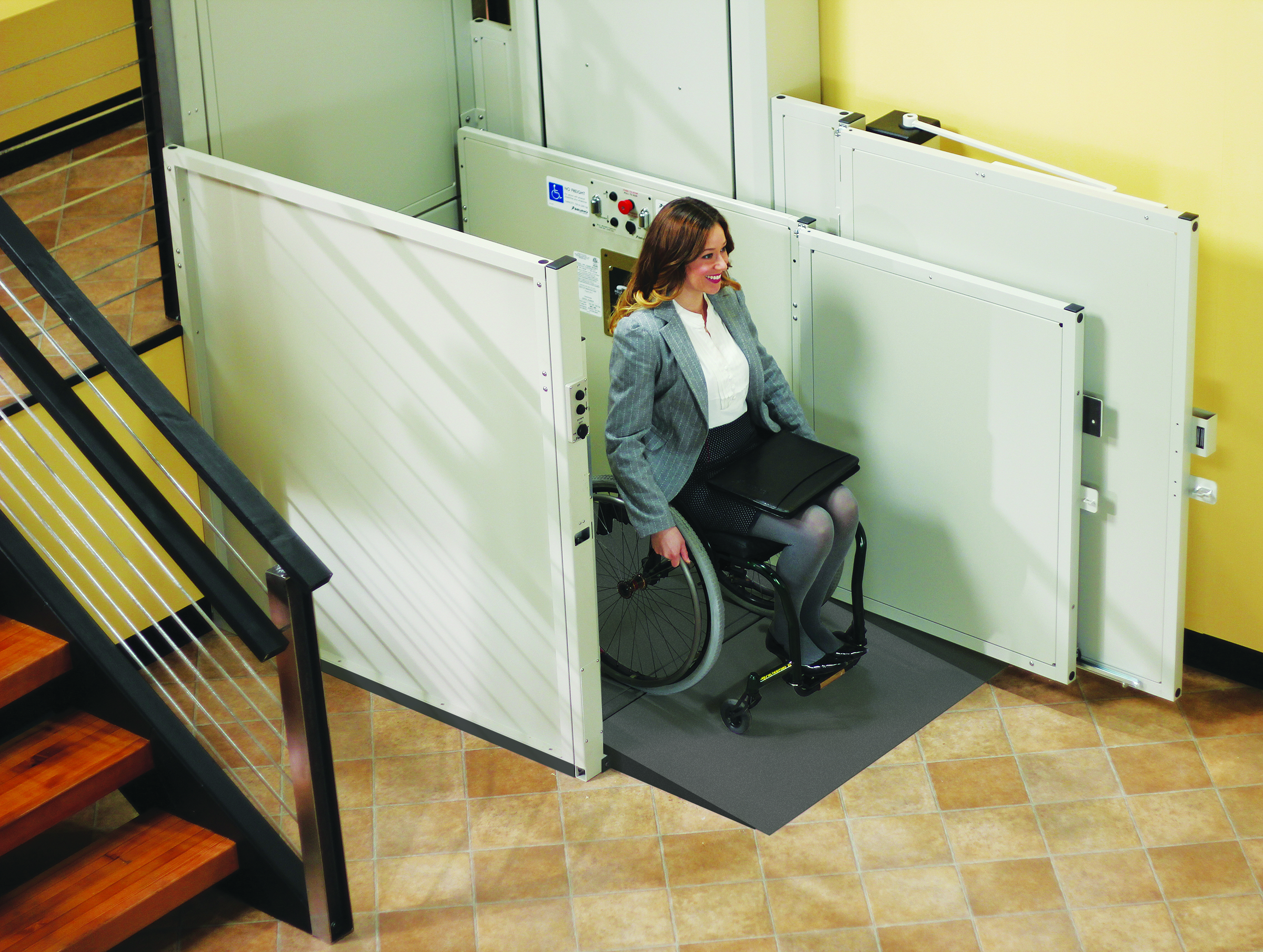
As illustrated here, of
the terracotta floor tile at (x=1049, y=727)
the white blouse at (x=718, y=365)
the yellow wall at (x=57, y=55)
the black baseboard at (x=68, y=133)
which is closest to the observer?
the white blouse at (x=718, y=365)

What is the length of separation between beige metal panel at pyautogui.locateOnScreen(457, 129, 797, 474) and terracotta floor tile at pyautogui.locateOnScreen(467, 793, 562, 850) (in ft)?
4.35

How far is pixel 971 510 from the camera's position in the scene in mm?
4090

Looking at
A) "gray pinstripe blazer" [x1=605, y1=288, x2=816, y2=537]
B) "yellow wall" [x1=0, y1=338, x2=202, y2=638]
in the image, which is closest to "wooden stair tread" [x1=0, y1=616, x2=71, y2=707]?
"yellow wall" [x1=0, y1=338, x2=202, y2=638]

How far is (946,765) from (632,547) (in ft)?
4.04

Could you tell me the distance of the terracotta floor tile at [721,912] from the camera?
3408mm

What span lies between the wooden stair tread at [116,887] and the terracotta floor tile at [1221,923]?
214 centimetres

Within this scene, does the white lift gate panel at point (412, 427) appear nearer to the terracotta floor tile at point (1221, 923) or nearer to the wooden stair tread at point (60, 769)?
the wooden stair tread at point (60, 769)

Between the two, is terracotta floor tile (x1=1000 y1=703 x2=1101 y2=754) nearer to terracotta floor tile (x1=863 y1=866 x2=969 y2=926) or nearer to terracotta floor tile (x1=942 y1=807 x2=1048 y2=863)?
terracotta floor tile (x1=942 y1=807 x2=1048 y2=863)

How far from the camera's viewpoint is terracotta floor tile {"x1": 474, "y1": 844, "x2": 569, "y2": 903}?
355cm

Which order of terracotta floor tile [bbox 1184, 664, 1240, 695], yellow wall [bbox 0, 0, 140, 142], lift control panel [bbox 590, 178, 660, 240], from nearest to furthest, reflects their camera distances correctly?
terracotta floor tile [bbox 1184, 664, 1240, 695]
lift control panel [bbox 590, 178, 660, 240]
yellow wall [bbox 0, 0, 140, 142]

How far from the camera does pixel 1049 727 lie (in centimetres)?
404

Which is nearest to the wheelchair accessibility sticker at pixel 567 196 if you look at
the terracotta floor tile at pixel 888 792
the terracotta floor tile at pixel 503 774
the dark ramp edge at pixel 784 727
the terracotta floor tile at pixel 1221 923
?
the dark ramp edge at pixel 784 727

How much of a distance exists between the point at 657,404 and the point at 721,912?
Result: 1.26 metres

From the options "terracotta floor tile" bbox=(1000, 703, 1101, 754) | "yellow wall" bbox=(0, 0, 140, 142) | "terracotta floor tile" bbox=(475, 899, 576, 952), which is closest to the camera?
"terracotta floor tile" bbox=(475, 899, 576, 952)
